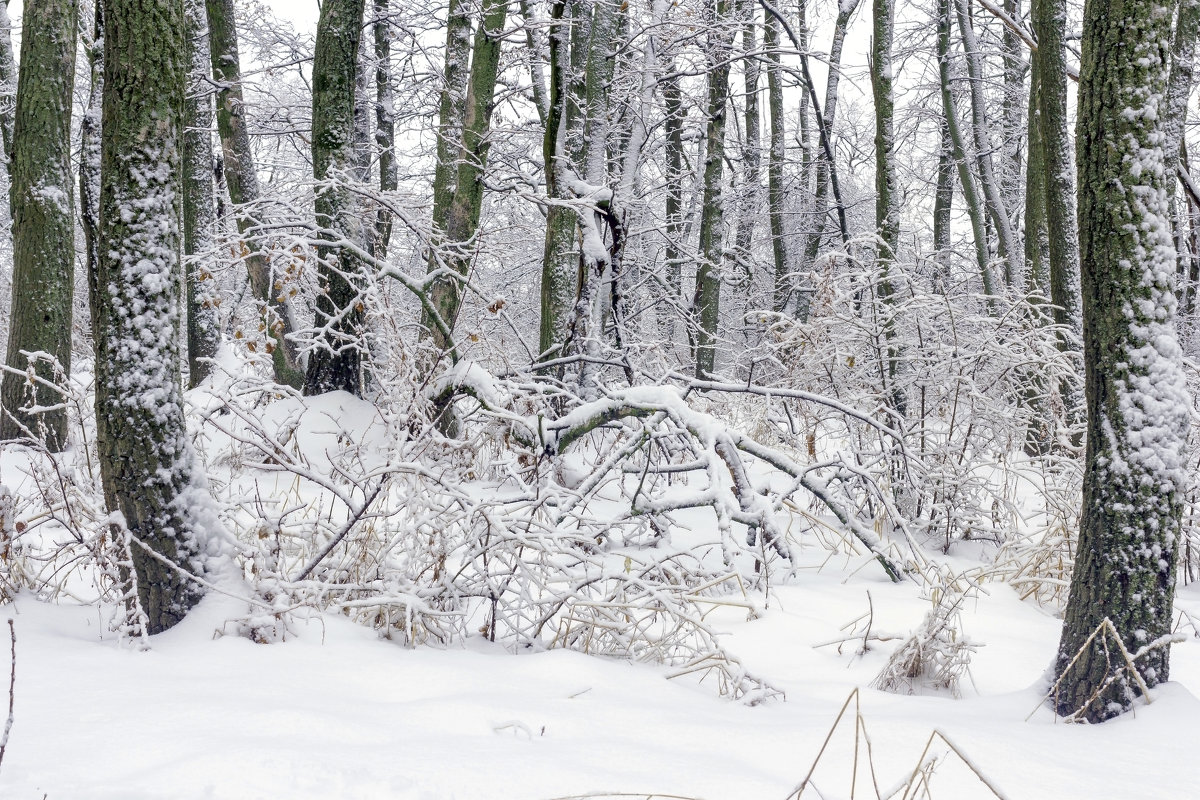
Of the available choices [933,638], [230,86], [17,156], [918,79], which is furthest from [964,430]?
[918,79]

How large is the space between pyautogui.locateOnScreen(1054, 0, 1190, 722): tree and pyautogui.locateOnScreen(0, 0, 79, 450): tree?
724cm

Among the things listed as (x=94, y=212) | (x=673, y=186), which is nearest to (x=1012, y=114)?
(x=673, y=186)

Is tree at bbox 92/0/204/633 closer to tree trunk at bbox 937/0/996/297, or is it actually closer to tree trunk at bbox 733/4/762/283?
tree trunk at bbox 937/0/996/297

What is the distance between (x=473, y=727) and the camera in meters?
2.24

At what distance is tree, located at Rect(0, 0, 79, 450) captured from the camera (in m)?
6.93

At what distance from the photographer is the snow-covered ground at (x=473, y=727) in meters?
1.83

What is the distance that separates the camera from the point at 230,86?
727cm

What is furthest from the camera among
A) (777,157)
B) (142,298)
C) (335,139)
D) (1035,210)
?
(777,157)

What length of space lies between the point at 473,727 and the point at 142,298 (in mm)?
1815

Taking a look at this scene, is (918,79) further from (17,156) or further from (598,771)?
(598,771)

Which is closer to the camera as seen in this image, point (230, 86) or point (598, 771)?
point (598, 771)

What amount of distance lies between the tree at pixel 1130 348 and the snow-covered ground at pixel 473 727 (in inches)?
8.8

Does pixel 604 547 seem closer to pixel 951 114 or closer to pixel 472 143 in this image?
pixel 472 143

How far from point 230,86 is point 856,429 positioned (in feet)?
19.3
